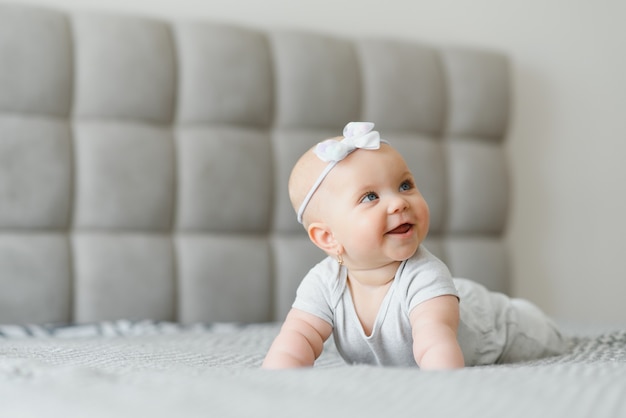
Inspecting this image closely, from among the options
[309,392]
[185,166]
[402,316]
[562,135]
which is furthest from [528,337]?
[562,135]

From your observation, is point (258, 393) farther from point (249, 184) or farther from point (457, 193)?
point (457, 193)

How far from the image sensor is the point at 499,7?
8.46 feet

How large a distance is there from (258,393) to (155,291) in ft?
4.00

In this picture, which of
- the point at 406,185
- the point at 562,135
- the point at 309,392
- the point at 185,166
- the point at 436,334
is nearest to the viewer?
the point at 309,392

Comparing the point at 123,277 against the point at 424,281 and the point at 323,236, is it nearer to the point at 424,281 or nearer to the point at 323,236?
the point at 323,236

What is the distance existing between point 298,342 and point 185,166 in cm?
94

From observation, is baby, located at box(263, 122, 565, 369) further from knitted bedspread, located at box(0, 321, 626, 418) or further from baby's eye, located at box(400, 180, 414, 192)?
knitted bedspread, located at box(0, 321, 626, 418)

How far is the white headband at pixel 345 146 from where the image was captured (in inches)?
43.3

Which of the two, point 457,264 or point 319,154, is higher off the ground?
point 319,154

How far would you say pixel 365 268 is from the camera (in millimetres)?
1136

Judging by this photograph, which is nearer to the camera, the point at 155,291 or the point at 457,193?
the point at 155,291

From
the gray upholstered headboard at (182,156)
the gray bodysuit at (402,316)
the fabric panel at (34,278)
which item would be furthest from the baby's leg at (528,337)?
the fabric panel at (34,278)

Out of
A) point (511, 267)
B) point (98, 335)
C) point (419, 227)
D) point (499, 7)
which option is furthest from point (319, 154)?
point (499, 7)

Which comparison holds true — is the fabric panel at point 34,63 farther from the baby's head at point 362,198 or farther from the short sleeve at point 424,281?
the short sleeve at point 424,281
